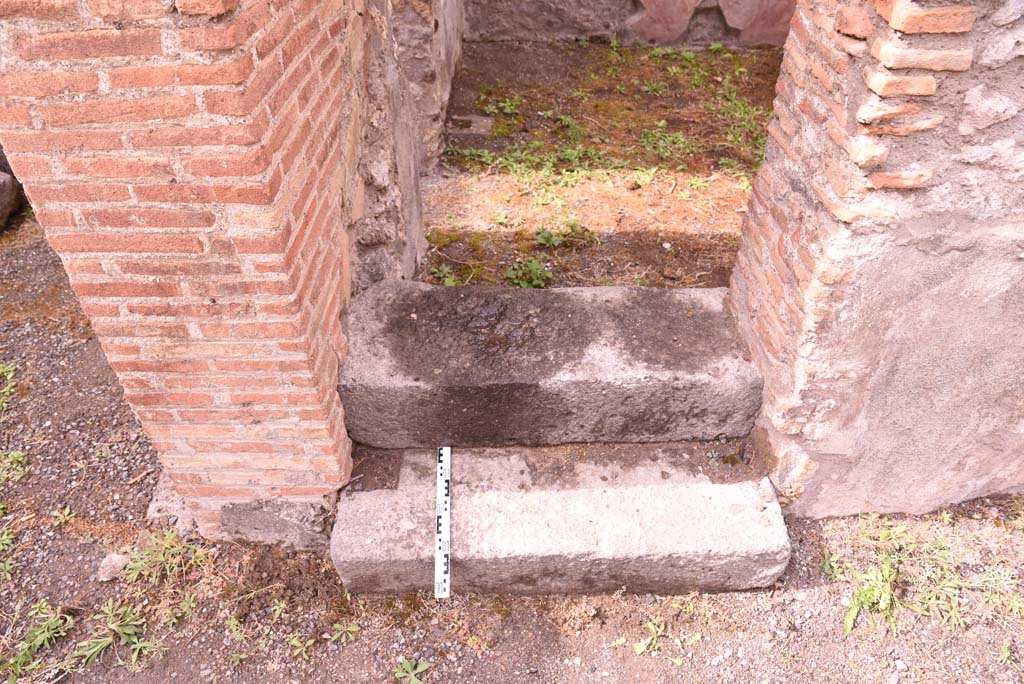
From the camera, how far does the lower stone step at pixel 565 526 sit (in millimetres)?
2424

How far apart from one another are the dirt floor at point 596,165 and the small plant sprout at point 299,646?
201 centimetres

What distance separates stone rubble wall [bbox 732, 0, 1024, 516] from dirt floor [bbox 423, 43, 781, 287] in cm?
136

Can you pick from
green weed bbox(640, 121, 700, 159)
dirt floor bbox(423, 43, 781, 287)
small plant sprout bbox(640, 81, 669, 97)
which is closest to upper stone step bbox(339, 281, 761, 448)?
dirt floor bbox(423, 43, 781, 287)

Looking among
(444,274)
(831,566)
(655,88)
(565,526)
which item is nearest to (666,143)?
(655,88)

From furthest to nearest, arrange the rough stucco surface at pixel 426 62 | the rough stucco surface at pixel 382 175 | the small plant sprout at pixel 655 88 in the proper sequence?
the small plant sprout at pixel 655 88 < the rough stucco surface at pixel 426 62 < the rough stucco surface at pixel 382 175

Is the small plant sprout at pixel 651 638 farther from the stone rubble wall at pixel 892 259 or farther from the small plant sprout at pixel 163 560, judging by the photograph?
the small plant sprout at pixel 163 560

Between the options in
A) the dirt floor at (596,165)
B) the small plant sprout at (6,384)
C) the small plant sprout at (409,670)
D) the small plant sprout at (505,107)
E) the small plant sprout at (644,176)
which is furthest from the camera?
the small plant sprout at (505,107)

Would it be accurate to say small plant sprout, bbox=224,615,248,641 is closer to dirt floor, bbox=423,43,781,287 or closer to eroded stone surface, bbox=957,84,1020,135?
dirt floor, bbox=423,43,781,287

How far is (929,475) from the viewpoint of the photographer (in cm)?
270

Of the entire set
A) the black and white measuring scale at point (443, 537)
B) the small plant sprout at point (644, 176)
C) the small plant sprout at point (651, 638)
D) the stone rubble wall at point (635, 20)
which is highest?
the stone rubble wall at point (635, 20)

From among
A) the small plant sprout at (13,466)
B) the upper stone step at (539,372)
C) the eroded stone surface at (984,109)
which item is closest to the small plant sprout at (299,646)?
the upper stone step at (539,372)

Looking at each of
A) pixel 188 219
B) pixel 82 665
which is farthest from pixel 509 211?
pixel 82 665

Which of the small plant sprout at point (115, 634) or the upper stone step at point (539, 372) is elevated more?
the upper stone step at point (539, 372)

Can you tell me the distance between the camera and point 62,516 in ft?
9.37
